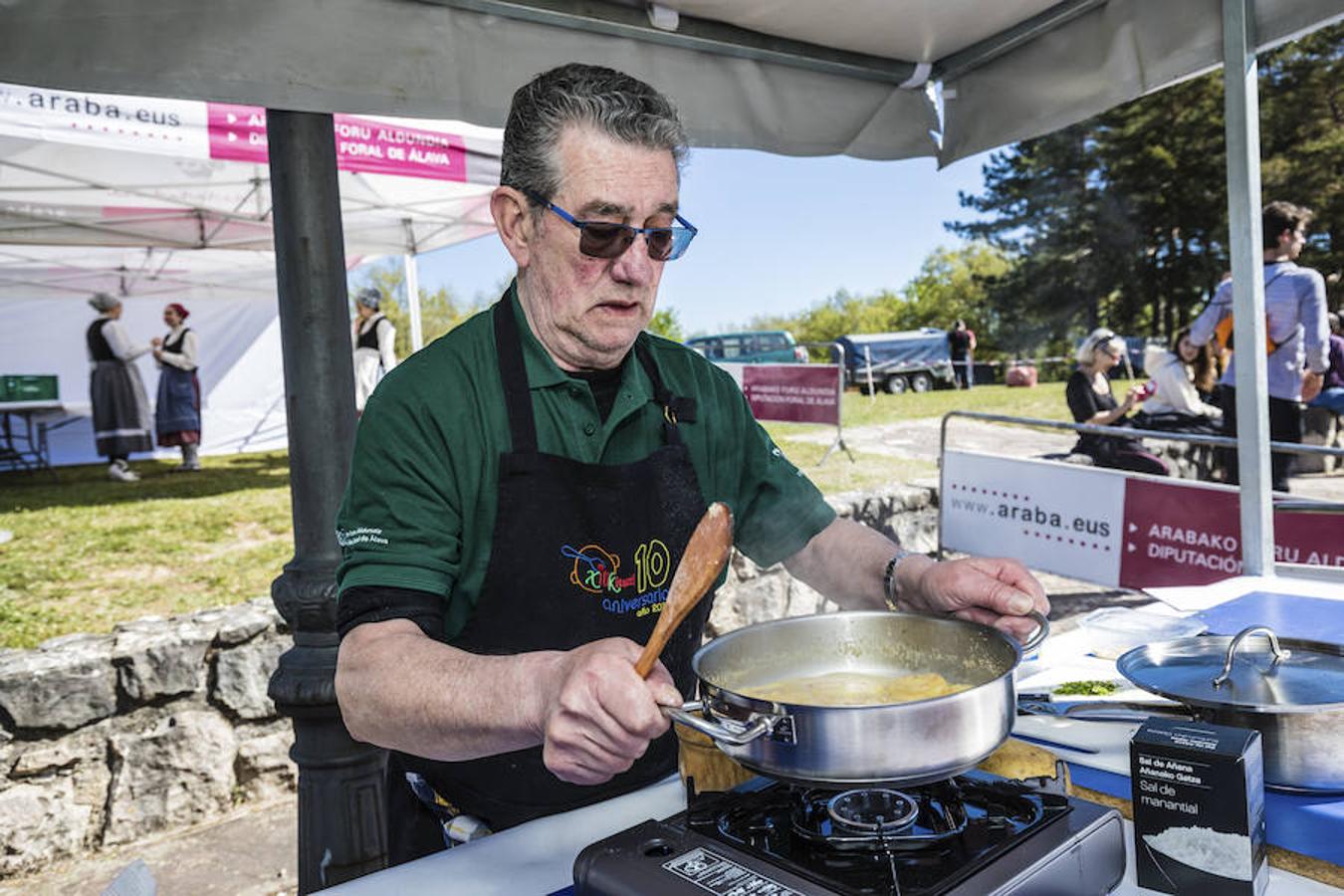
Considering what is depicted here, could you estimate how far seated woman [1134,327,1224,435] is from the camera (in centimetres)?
646

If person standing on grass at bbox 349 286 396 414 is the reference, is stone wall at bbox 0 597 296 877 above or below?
below

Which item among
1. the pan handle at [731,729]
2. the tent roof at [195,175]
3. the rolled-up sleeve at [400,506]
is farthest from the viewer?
the tent roof at [195,175]

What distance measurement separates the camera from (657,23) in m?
2.13

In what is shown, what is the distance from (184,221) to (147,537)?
10.1 feet

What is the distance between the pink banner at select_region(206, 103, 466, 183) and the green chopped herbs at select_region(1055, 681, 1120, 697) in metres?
4.37

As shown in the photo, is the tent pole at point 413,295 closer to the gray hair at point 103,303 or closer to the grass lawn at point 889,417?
the gray hair at point 103,303

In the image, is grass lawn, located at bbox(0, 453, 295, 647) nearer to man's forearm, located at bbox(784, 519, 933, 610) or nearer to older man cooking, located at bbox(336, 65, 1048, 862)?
older man cooking, located at bbox(336, 65, 1048, 862)

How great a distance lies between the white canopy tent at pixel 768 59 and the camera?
1584 millimetres

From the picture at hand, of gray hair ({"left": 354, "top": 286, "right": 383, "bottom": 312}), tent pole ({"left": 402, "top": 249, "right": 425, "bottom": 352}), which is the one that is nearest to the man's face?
gray hair ({"left": 354, "top": 286, "right": 383, "bottom": 312})

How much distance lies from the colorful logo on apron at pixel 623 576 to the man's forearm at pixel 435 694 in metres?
0.31

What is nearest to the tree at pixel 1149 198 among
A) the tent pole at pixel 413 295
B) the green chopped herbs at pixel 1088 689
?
the tent pole at pixel 413 295

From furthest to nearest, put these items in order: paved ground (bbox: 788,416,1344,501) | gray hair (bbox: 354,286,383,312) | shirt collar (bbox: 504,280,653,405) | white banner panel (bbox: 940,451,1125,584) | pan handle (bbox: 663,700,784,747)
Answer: paved ground (bbox: 788,416,1344,501) → gray hair (bbox: 354,286,383,312) → white banner panel (bbox: 940,451,1125,584) → shirt collar (bbox: 504,280,653,405) → pan handle (bbox: 663,700,784,747)

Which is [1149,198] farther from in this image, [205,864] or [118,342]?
[205,864]

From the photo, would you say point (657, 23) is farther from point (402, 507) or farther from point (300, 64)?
point (402, 507)
